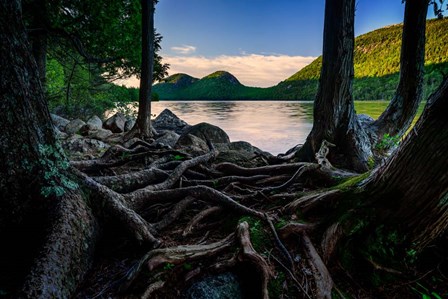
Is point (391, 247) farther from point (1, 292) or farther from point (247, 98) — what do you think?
point (247, 98)

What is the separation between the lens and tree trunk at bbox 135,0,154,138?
31.4 feet

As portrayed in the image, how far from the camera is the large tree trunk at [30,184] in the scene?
79.2 inches

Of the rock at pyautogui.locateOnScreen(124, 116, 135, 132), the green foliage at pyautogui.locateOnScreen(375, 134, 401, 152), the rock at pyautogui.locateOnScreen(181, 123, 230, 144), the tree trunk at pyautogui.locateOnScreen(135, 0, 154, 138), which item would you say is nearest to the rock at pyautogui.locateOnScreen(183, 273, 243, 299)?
the green foliage at pyautogui.locateOnScreen(375, 134, 401, 152)

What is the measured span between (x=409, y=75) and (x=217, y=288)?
640 centimetres

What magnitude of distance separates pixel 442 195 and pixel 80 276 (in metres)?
3.14

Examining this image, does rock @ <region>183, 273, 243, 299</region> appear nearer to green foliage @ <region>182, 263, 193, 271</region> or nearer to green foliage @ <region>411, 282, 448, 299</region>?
green foliage @ <region>182, 263, 193, 271</region>

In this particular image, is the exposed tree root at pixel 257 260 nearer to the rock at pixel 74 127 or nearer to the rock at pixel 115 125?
the rock at pixel 74 127

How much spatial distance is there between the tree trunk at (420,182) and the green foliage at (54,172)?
3.02 m

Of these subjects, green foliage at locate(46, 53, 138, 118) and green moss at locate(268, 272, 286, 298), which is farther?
green foliage at locate(46, 53, 138, 118)

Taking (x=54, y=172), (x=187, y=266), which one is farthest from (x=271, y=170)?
(x=54, y=172)

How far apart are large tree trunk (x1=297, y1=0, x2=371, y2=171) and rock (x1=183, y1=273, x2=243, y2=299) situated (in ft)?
11.8

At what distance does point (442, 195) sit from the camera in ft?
6.74

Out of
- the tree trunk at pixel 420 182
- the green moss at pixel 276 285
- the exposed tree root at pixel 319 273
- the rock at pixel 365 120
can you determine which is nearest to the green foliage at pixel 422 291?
the tree trunk at pixel 420 182

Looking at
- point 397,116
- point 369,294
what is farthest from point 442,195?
point 397,116
